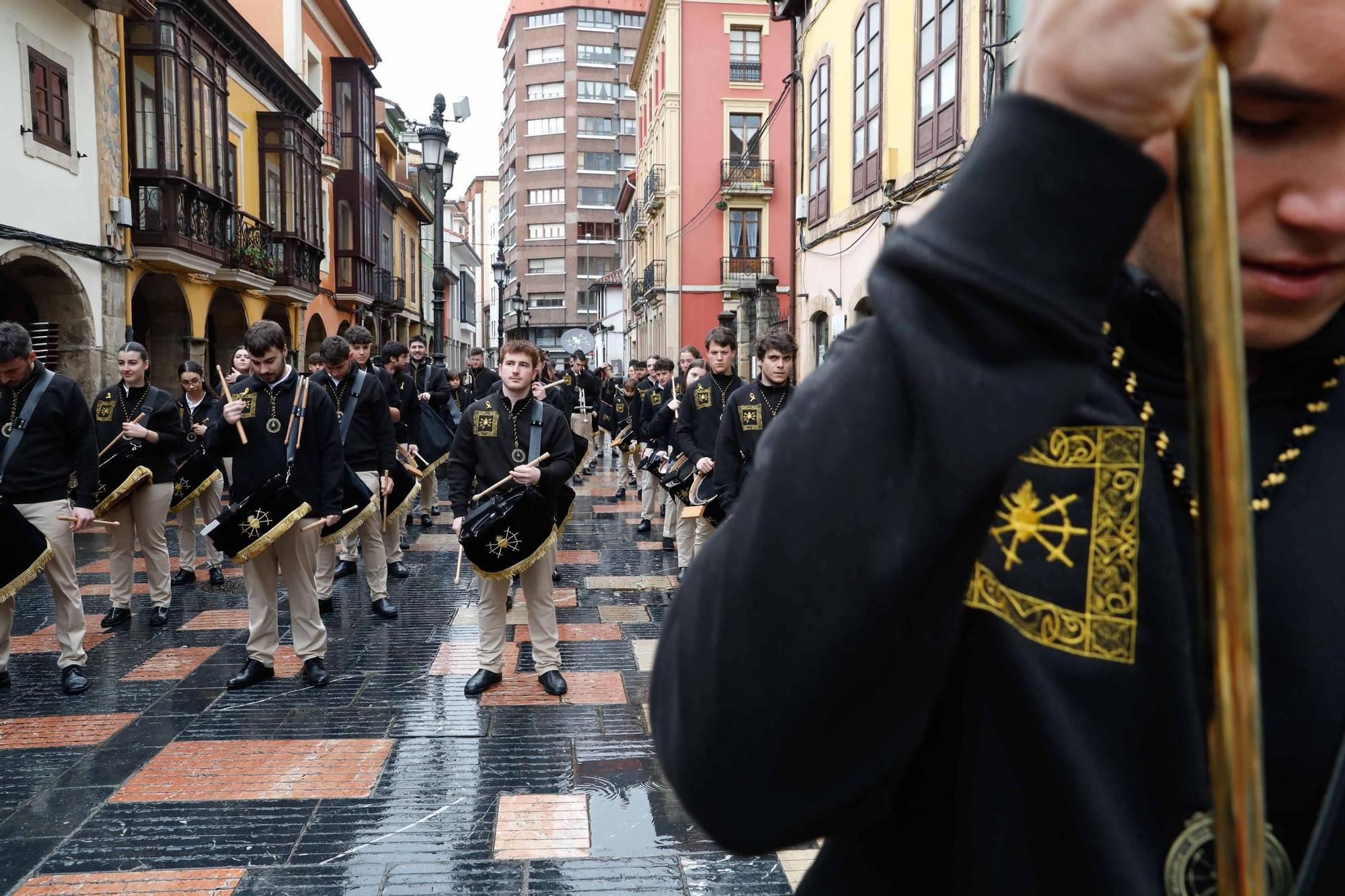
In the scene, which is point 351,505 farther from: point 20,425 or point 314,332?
point 314,332

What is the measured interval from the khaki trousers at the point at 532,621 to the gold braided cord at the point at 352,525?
211 centimetres

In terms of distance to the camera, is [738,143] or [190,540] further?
[738,143]

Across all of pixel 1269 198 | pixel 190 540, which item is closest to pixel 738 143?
pixel 190 540

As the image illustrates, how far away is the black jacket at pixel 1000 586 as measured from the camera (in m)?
0.59

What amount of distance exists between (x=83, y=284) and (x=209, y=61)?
21.4 feet

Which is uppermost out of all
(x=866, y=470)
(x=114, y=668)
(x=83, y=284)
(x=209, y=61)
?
(x=209, y=61)

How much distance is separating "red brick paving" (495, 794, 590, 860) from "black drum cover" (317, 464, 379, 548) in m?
3.86

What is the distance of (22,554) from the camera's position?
6078 mm

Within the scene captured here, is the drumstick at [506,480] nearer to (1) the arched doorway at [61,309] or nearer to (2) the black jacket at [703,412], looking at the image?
(2) the black jacket at [703,412]

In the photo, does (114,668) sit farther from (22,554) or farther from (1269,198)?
(1269,198)

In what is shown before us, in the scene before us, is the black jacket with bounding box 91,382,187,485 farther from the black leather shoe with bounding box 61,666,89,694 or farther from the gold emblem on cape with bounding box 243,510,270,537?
the gold emblem on cape with bounding box 243,510,270,537

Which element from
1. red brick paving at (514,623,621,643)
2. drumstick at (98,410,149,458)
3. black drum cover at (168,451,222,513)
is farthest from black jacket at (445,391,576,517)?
black drum cover at (168,451,222,513)

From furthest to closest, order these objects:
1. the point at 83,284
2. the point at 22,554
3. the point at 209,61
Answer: the point at 209,61 → the point at 83,284 → the point at 22,554

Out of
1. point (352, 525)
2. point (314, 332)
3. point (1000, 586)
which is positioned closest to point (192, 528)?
point (352, 525)
